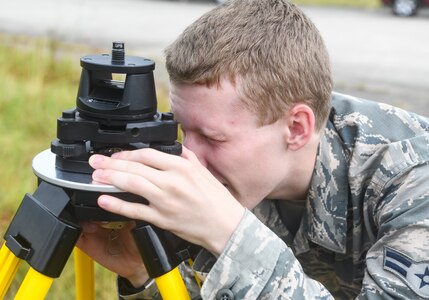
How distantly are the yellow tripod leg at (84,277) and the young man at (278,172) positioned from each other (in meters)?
0.05

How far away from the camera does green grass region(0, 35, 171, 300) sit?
9.31ft

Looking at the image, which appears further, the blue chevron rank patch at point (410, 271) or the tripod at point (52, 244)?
the blue chevron rank patch at point (410, 271)

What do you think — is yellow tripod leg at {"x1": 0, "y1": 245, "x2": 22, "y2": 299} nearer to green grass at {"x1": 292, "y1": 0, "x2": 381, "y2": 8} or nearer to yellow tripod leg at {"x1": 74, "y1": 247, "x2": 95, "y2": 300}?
yellow tripod leg at {"x1": 74, "y1": 247, "x2": 95, "y2": 300}

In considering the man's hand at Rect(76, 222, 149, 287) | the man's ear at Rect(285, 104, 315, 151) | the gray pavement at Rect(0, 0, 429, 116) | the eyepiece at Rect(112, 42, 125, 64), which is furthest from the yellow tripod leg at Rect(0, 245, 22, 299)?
the gray pavement at Rect(0, 0, 429, 116)

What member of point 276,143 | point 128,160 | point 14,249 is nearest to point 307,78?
point 276,143

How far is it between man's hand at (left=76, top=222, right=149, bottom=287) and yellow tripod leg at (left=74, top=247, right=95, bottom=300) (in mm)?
42

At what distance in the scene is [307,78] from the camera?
2.01 meters

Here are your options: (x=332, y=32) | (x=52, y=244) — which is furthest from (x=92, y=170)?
(x=332, y=32)

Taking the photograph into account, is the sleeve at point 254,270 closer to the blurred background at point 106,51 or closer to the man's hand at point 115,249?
the man's hand at point 115,249

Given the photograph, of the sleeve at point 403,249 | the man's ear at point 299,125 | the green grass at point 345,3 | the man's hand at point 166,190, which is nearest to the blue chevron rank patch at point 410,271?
the sleeve at point 403,249

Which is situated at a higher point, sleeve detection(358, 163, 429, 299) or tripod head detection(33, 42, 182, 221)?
tripod head detection(33, 42, 182, 221)

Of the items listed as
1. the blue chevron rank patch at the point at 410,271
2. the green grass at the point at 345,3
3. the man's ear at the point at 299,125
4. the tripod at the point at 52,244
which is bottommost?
the green grass at the point at 345,3

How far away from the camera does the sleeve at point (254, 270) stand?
5.31 feet

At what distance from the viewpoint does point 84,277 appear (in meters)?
1.93
